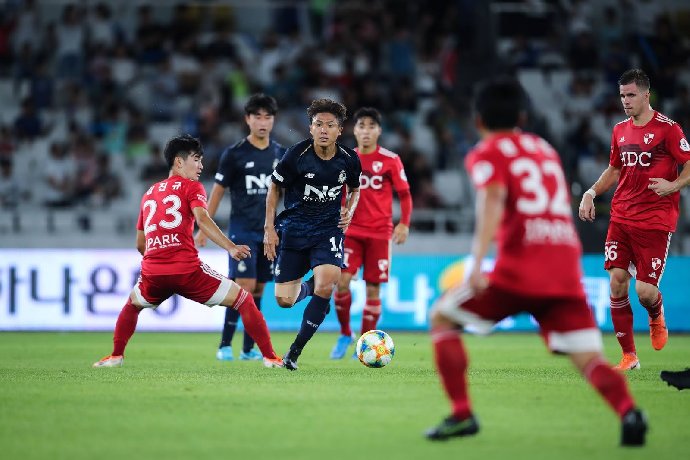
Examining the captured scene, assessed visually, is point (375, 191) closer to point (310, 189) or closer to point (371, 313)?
point (371, 313)

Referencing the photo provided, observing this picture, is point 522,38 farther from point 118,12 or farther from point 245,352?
point 245,352

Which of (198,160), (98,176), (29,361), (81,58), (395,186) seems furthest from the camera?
(81,58)

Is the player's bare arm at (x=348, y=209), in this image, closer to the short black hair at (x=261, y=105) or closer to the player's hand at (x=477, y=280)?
the short black hair at (x=261, y=105)

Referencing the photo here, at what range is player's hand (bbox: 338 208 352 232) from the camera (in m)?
10.3

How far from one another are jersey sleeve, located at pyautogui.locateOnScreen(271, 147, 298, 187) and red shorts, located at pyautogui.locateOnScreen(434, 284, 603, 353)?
12.7 feet

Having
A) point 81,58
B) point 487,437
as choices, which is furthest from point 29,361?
point 81,58

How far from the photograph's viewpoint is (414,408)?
7.48 meters

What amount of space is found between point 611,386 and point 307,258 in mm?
4563

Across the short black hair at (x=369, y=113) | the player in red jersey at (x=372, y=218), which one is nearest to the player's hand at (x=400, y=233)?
the player in red jersey at (x=372, y=218)

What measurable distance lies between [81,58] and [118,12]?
178cm

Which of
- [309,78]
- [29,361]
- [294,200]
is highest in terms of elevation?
[309,78]

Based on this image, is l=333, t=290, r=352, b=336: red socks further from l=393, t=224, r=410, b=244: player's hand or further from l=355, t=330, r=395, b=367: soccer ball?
l=355, t=330, r=395, b=367: soccer ball

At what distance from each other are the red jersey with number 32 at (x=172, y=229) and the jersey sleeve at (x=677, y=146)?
13.6 feet

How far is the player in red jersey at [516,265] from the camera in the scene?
611cm
